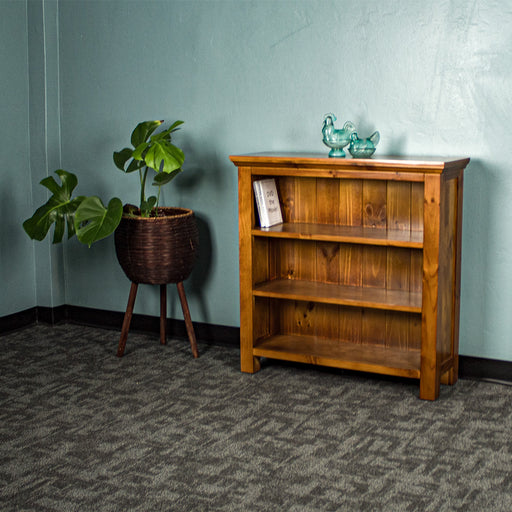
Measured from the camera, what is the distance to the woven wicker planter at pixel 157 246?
140 inches

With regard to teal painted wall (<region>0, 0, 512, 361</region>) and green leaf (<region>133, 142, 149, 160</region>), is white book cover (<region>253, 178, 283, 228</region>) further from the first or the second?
green leaf (<region>133, 142, 149, 160</region>)

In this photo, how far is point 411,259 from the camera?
3.40 m

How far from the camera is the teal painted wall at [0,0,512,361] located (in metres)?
3.24

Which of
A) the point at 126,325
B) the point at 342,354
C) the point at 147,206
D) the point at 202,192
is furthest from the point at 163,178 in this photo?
the point at 342,354

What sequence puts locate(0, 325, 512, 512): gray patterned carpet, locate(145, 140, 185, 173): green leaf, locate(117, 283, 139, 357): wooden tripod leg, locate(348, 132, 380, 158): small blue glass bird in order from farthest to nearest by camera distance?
locate(117, 283, 139, 357): wooden tripod leg, locate(145, 140, 185, 173): green leaf, locate(348, 132, 380, 158): small blue glass bird, locate(0, 325, 512, 512): gray patterned carpet

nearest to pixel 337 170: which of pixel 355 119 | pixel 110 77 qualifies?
pixel 355 119

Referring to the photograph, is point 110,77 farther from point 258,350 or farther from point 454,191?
point 454,191

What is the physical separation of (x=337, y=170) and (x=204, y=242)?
41.6 inches

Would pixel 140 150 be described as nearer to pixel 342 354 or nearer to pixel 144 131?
pixel 144 131

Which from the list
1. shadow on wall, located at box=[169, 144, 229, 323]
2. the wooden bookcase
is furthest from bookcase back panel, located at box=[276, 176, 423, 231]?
shadow on wall, located at box=[169, 144, 229, 323]

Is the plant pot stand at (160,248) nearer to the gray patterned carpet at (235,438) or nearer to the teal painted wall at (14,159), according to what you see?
the gray patterned carpet at (235,438)

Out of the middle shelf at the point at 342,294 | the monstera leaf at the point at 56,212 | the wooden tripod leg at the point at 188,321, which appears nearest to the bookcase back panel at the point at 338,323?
the middle shelf at the point at 342,294

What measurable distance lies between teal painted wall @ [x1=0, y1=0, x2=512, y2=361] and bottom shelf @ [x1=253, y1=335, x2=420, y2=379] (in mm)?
354

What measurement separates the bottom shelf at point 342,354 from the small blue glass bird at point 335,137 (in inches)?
35.9
